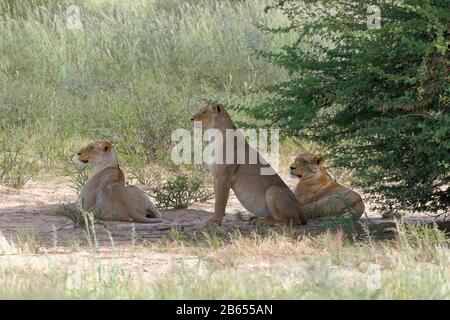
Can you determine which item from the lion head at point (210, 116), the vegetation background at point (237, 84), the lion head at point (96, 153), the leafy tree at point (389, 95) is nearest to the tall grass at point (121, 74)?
the vegetation background at point (237, 84)

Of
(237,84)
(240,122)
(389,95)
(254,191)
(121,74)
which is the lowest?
(254,191)

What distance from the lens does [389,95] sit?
30.3 ft

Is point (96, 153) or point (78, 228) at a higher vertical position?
point (96, 153)

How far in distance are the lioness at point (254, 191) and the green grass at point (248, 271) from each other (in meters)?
0.70

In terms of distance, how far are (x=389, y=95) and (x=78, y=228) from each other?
303 centimetres


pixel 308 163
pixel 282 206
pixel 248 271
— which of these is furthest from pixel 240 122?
pixel 248 271

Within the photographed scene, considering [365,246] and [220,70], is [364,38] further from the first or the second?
[220,70]

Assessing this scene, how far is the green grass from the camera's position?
21.3 ft

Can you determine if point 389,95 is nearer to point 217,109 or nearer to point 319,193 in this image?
point 217,109

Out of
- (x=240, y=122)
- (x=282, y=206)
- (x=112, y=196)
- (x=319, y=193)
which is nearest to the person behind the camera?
(x=240, y=122)

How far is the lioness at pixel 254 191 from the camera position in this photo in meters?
10.6

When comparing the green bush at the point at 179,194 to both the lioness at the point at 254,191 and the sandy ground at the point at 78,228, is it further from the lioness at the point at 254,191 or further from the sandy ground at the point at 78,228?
the lioness at the point at 254,191

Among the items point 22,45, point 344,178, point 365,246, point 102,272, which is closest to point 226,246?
point 365,246

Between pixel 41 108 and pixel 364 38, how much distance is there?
23.6 feet
